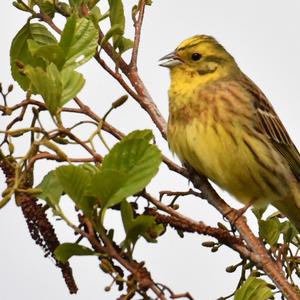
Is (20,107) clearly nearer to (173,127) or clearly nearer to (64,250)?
(64,250)

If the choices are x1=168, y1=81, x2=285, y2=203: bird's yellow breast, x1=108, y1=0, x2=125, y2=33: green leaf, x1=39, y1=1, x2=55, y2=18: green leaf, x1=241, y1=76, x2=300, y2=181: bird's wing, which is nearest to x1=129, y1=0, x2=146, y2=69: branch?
x1=108, y1=0, x2=125, y2=33: green leaf

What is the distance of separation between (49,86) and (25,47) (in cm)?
66

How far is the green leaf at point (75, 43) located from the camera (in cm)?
229

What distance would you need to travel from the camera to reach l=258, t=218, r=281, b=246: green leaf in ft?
9.37

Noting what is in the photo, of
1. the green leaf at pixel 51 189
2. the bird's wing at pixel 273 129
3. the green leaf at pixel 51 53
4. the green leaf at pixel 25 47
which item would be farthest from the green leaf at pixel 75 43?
the bird's wing at pixel 273 129

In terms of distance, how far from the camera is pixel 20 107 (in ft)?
6.91

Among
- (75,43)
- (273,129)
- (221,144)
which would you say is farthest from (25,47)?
(273,129)

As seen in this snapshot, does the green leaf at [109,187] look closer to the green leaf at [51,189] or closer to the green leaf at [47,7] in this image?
the green leaf at [51,189]

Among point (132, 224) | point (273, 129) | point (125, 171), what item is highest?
point (273, 129)

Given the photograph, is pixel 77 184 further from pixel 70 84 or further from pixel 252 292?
pixel 252 292

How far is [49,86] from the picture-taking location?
81.4 inches

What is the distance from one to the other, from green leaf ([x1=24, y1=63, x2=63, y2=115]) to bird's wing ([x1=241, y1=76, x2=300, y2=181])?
221cm

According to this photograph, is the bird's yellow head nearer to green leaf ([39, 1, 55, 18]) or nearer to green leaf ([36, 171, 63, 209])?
green leaf ([39, 1, 55, 18])

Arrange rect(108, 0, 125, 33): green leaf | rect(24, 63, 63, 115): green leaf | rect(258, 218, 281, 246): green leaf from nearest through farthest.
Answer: rect(24, 63, 63, 115): green leaf → rect(258, 218, 281, 246): green leaf → rect(108, 0, 125, 33): green leaf
